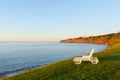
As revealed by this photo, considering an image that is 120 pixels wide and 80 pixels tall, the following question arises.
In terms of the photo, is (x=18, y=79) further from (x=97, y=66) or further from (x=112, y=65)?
(x=112, y=65)

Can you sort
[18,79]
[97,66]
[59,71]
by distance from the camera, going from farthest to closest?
[97,66] < [59,71] < [18,79]

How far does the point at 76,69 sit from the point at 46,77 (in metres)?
4.59

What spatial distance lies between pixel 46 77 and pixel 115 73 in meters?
7.87

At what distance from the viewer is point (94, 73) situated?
2211 cm

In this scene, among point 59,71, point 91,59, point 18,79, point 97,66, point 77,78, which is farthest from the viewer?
point 91,59

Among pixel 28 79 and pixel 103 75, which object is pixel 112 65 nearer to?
pixel 103 75

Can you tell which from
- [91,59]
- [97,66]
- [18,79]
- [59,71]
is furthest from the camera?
[91,59]

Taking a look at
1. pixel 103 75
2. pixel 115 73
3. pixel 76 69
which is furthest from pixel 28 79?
pixel 115 73

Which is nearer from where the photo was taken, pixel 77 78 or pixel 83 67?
A: pixel 77 78

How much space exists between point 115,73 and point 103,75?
166cm

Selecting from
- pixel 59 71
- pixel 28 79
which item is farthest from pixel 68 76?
pixel 28 79

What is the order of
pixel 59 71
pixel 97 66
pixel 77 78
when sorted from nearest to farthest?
pixel 77 78, pixel 59 71, pixel 97 66

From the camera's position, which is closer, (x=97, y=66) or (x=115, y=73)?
(x=115, y=73)

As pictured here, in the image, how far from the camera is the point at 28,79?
2142cm
